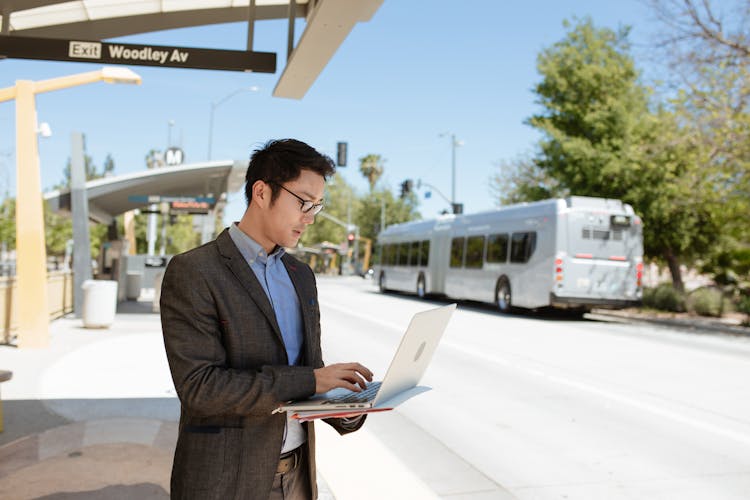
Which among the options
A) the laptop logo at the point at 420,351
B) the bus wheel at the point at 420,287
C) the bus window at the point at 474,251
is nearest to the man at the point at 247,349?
the laptop logo at the point at 420,351

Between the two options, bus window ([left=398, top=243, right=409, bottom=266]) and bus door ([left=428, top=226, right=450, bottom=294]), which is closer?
bus door ([left=428, top=226, right=450, bottom=294])

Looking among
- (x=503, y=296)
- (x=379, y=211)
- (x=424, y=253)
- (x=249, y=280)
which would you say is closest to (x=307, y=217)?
(x=249, y=280)

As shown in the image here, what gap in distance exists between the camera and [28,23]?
7332 millimetres

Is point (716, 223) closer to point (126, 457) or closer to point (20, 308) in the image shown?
point (20, 308)

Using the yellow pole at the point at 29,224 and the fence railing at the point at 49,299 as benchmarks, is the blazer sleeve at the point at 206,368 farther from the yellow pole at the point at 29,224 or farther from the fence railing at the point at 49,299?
the fence railing at the point at 49,299

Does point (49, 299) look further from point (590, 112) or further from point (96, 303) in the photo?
point (590, 112)

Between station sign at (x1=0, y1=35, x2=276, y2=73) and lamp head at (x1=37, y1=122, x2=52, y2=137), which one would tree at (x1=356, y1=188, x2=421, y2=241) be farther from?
station sign at (x1=0, y1=35, x2=276, y2=73)

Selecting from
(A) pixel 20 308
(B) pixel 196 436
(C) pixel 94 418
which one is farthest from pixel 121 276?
(B) pixel 196 436

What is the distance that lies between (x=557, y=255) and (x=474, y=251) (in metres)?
5.15

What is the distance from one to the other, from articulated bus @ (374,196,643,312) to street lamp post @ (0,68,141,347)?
12.1 m

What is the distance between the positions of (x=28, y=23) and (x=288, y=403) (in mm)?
6761

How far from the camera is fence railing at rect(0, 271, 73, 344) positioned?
11711 mm

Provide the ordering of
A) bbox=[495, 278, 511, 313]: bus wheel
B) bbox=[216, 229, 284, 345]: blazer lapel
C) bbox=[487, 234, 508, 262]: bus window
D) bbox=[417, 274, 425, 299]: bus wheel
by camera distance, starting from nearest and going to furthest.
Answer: bbox=[216, 229, 284, 345]: blazer lapel → bbox=[495, 278, 511, 313]: bus wheel → bbox=[487, 234, 508, 262]: bus window → bbox=[417, 274, 425, 299]: bus wheel

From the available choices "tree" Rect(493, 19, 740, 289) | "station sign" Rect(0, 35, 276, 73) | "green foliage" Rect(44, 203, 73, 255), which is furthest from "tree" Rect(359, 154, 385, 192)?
"station sign" Rect(0, 35, 276, 73)
